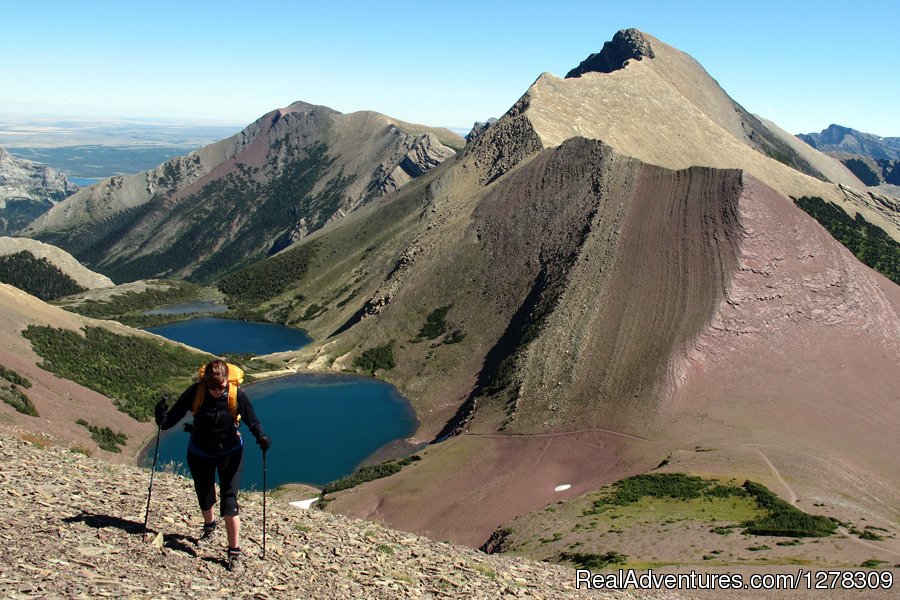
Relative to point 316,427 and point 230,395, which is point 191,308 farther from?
point 230,395

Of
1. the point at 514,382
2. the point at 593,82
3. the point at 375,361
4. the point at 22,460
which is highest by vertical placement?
the point at 593,82

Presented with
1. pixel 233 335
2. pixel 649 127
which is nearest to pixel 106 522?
pixel 649 127

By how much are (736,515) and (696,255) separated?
3987cm

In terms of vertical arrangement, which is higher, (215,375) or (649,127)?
(649,127)

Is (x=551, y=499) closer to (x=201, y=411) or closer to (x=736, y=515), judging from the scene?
(x=736, y=515)

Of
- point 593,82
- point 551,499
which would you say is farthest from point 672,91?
point 551,499

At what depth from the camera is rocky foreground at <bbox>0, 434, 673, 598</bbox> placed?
1287 centimetres

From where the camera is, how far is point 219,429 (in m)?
13.9

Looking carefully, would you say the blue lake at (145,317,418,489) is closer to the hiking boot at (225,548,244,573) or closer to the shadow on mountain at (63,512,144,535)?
the shadow on mountain at (63,512,144,535)

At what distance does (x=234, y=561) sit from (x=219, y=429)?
3.03 m

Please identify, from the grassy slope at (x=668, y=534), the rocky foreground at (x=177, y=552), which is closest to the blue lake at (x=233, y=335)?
the grassy slope at (x=668, y=534)

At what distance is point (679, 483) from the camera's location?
141ft

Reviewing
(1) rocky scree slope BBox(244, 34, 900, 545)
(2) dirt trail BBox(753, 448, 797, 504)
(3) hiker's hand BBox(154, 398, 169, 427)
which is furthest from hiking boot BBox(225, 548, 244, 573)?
(2) dirt trail BBox(753, 448, 797, 504)

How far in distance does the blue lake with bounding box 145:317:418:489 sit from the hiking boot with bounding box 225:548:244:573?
134 ft
